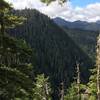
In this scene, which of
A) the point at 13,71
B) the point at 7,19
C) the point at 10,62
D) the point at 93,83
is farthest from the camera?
the point at 93,83

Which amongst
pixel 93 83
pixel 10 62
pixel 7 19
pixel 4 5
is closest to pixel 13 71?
pixel 10 62

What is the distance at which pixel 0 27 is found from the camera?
1956cm

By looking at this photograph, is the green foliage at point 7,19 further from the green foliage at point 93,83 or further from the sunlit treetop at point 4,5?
the green foliage at point 93,83

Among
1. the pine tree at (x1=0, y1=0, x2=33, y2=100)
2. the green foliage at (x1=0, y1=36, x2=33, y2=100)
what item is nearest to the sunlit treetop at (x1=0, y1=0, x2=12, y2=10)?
the pine tree at (x1=0, y1=0, x2=33, y2=100)

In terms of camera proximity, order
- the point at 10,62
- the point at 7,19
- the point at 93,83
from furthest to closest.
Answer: the point at 93,83
the point at 10,62
the point at 7,19

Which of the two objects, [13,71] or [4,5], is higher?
[4,5]

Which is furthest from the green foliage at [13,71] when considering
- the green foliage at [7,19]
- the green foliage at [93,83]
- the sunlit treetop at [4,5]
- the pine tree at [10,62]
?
the green foliage at [93,83]

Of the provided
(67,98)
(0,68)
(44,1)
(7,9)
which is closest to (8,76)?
(0,68)

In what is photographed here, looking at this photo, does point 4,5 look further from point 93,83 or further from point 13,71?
point 93,83

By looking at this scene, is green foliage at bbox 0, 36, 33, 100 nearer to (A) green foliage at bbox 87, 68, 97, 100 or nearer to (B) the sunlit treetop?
(B) the sunlit treetop

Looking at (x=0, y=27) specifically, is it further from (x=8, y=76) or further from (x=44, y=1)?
(x=44, y=1)

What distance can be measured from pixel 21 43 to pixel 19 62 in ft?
4.71

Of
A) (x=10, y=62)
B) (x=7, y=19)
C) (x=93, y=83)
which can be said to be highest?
(x=7, y=19)

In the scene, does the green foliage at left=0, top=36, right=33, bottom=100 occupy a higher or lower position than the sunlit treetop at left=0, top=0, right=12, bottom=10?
lower
